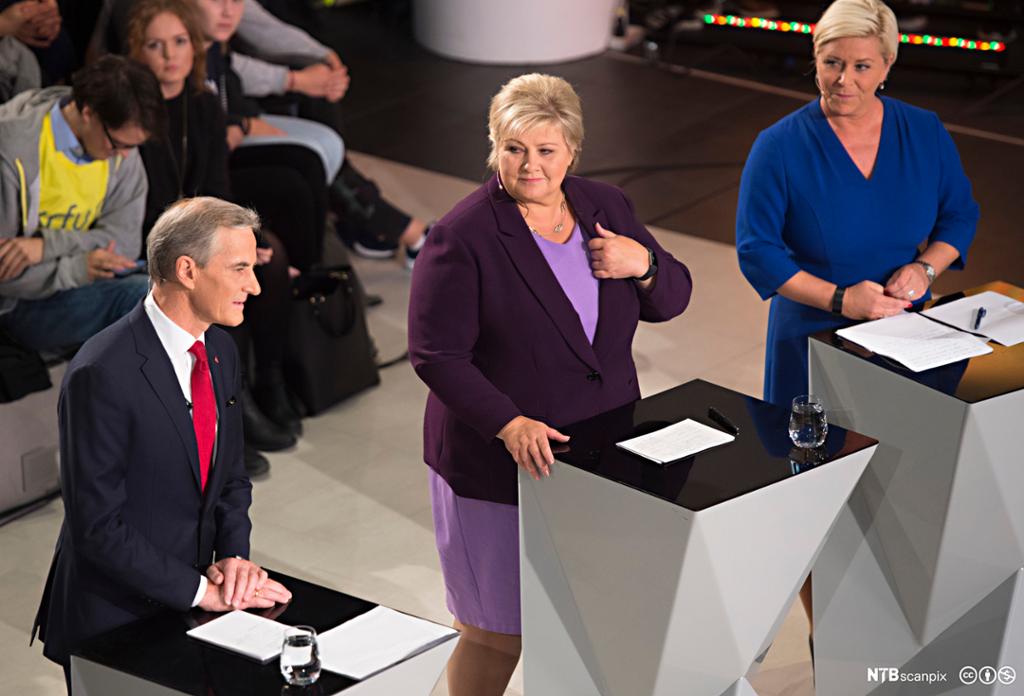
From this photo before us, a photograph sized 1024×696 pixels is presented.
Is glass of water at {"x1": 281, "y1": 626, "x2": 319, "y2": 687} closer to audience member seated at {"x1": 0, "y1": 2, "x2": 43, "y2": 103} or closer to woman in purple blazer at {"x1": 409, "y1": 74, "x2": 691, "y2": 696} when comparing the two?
woman in purple blazer at {"x1": 409, "y1": 74, "x2": 691, "y2": 696}

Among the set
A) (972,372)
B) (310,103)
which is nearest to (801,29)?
(310,103)

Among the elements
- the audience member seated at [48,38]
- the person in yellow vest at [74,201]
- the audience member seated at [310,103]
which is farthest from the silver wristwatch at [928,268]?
the audience member seated at [48,38]

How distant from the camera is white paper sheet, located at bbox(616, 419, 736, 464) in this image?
9.89ft

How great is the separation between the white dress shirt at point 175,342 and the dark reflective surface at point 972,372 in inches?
61.3

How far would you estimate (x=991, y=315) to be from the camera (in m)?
3.80

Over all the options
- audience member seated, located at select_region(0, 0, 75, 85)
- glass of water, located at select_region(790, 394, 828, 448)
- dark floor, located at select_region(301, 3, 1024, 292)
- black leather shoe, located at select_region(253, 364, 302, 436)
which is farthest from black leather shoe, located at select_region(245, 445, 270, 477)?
dark floor, located at select_region(301, 3, 1024, 292)

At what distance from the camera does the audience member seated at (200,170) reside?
5.16 m

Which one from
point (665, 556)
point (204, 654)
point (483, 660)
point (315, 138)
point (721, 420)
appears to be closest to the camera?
point (204, 654)

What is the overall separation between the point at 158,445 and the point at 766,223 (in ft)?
5.61

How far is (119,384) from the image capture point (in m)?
2.80

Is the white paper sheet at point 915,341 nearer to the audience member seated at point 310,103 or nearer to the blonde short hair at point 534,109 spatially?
the blonde short hair at point 534,109

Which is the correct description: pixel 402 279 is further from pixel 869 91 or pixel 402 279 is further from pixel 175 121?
pixel 869 91

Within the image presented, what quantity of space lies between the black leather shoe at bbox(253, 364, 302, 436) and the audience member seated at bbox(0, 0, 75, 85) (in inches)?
54.7

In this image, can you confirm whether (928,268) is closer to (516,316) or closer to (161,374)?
(516,316)
